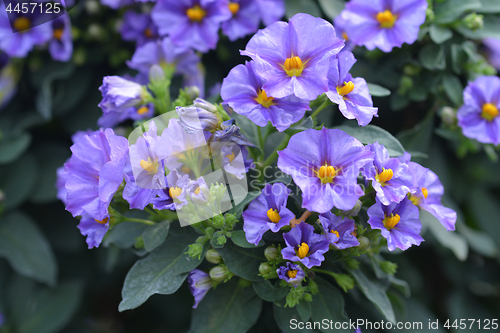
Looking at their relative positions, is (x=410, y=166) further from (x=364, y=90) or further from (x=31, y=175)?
(x=31, y=175)

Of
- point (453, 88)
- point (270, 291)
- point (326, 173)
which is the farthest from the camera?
point (453, 88)

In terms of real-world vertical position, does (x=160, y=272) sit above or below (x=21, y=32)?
below

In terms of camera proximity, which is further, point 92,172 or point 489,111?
point 489,111

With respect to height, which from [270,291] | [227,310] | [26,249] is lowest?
[26,249]

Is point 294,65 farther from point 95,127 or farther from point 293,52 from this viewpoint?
point 95,127

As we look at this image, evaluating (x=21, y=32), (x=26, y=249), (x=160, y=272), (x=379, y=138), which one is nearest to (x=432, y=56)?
(x=379, y=138)

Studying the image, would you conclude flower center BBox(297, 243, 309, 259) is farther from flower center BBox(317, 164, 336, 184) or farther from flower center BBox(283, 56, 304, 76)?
flower center BBox(283, 56, 304, 76)

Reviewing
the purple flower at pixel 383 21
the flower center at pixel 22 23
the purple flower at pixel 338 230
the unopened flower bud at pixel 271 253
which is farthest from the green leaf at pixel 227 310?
Result: the flower center at pixel 22 23

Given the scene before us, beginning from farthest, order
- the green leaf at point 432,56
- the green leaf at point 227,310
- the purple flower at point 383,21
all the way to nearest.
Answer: the green leaf at point 432,56
the purple flower at point 383,21
the green leaf at point 227,310

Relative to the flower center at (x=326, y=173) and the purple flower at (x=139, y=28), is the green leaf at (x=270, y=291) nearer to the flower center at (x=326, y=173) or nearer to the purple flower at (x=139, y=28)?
the flower center at (x=326, y=173)
